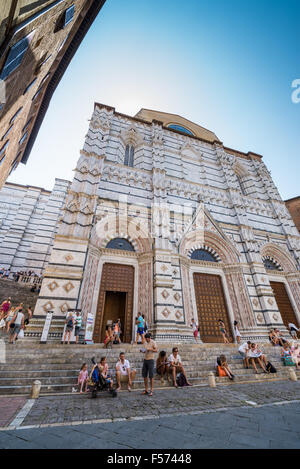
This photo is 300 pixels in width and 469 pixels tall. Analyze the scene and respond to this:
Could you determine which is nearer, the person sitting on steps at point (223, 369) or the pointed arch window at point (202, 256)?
the person sitting on steps at point (223, 369)

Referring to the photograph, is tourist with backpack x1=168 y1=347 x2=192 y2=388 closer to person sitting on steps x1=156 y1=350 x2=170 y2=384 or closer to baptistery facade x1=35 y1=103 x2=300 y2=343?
person sitting on steps x1=156 y1=350 x2=170 y2=384

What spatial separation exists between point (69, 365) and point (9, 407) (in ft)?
7.22

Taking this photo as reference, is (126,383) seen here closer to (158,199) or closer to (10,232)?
(158,199)

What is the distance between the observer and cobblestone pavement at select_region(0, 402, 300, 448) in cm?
208

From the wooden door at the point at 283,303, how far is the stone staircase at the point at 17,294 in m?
14.9

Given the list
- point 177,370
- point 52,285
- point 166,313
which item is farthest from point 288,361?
point 52,285

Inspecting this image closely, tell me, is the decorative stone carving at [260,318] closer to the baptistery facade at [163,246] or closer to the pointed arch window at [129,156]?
the baptistery facade at [163,246]

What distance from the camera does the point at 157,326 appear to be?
905 cm

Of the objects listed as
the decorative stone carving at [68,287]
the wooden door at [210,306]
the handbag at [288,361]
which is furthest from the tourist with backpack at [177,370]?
the decorative stone carving at [68,287]

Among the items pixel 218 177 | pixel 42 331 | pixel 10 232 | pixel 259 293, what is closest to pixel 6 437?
pixel 42 331

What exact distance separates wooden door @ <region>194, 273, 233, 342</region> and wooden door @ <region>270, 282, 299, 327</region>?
396 cm

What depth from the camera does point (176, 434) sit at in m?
2.37

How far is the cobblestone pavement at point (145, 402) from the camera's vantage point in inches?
125

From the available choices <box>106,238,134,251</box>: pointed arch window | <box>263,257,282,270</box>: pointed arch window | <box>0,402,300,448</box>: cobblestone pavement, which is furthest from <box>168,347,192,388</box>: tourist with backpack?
<box>263,257,282,270</box>: pointed arch window
